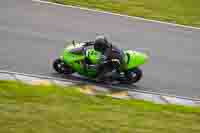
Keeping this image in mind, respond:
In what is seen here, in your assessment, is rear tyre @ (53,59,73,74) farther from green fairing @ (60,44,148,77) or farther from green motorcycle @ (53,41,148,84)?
green fairing @ (60,44,148,77)

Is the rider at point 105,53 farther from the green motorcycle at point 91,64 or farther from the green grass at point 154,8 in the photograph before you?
the green grass at point 154,8

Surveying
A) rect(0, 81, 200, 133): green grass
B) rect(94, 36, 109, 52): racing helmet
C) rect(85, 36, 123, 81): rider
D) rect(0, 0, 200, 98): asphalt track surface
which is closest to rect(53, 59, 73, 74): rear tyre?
rect(0, 0, 200, 98): asphalt track surface

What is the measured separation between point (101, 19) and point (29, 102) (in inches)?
418

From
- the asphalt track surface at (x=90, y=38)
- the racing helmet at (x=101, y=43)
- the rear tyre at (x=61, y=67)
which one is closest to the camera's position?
the racing helmet at (x=101, y=43)

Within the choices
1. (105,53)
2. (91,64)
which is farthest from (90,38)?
(105,53)

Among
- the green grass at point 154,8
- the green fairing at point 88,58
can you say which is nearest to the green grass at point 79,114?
the green fairing at point 88,58

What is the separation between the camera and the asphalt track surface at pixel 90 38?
15.6m

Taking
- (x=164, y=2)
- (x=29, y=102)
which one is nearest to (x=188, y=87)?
(x=29, y=102)

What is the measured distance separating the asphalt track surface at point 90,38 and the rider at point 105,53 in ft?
3.90

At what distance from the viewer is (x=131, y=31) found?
794 inches

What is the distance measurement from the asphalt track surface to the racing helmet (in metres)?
1.67

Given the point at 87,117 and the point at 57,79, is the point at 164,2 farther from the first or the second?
the point at 87,117

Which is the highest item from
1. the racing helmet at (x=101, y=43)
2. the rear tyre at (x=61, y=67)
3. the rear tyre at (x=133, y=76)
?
the racing helmet at (x=101, y=43)

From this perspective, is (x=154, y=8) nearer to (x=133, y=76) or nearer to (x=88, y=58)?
(x=133, y=76)
